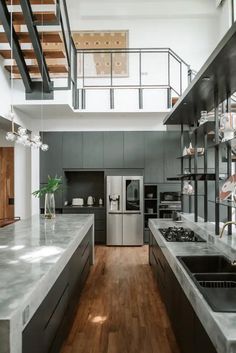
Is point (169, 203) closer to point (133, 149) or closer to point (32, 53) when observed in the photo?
point (133, 149)

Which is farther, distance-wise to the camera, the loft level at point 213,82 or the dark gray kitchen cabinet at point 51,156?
the dark gray kitchen cabinet at point 51,156

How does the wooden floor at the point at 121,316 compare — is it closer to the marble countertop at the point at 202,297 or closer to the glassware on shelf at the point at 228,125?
the marble countertop at the point at 202,297

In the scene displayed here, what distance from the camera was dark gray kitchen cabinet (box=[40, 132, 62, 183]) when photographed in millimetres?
6963

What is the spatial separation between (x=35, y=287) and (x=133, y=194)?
5.19 meters

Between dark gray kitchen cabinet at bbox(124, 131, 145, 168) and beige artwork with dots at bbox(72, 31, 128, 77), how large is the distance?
1.88 meters

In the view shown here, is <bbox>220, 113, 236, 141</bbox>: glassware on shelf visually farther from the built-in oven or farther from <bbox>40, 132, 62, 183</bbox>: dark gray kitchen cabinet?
<bbox>40, 132, 62, 183</bbox>: dark gray kitchen cabinet

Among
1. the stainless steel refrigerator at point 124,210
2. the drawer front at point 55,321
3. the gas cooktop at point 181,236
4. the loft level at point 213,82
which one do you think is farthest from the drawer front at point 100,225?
the drawer front at point 55,321

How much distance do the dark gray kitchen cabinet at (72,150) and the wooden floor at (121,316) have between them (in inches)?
109

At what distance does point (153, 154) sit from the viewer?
6941mm

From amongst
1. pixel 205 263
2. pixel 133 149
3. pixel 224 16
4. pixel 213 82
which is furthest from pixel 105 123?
pixel 205 263

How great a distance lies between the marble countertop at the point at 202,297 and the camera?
1224 millimetres

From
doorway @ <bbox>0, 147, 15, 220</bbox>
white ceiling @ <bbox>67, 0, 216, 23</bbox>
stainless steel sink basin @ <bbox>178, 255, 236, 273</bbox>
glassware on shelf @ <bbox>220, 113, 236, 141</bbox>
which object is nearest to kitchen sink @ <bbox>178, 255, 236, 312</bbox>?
stainless steel sink basin @ <bbox>178, 255, 236, 273</bbox>

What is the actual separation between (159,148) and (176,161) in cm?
49

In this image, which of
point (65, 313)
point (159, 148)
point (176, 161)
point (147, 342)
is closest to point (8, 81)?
point (159, 148)
